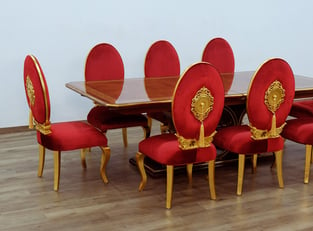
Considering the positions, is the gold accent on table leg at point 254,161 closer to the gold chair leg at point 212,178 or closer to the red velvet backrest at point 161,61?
the gold chair leg at point 212,178

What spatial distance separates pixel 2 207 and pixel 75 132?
666 millimetres

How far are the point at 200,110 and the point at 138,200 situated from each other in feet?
2.39

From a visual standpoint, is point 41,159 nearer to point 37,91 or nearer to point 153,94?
point 37,91

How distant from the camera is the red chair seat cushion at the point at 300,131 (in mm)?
3561

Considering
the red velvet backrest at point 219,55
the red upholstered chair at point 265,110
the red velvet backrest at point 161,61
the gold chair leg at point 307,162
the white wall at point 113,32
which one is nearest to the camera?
the red upholstered chair at point 265,110

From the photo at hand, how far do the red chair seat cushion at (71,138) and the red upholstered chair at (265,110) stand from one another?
86 cm

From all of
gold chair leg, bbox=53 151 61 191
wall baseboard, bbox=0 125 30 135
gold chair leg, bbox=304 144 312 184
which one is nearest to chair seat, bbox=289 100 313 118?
gold chair leg, bbox=304 144 312 184

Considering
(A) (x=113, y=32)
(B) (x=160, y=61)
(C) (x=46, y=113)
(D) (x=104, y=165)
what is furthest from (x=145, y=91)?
(A) (x=113, y=32)

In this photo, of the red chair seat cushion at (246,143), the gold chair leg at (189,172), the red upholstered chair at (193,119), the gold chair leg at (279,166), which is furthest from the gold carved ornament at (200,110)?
the gold chair leg at (279,166)

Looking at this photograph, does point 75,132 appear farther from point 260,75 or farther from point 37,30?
point 37,30

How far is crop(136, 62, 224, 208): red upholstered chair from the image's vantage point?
117 inches

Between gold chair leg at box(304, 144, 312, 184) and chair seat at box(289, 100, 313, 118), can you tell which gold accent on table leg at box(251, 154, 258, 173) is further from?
chair seat at box(289, 100, 313, 118)

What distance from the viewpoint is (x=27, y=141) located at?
475cm

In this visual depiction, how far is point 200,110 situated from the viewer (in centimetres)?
305
